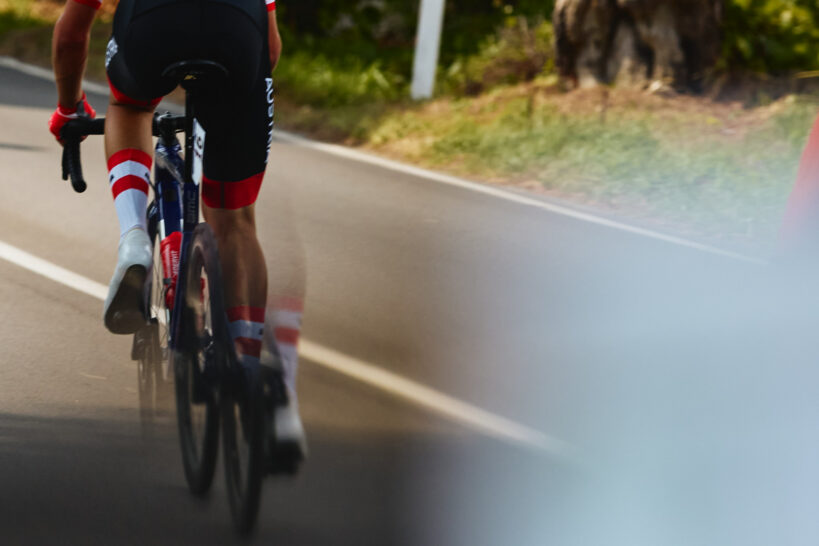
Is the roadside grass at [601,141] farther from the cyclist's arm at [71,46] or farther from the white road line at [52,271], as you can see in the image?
the cyclist's arm at [71,46]

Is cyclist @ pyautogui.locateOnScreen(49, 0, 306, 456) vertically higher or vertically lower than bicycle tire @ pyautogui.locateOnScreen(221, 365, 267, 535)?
higher

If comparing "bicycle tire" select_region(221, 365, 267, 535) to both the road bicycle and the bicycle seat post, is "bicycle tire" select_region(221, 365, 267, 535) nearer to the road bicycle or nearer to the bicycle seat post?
the road bicycle

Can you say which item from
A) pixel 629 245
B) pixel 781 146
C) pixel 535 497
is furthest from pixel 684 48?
pixel 535 497

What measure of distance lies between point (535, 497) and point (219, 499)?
109 cm

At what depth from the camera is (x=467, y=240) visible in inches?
281

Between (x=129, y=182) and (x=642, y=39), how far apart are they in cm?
885

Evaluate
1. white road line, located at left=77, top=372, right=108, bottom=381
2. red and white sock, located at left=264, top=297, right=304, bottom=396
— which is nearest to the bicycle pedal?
red and white sock, located at left=264, top=297, right=304, bottom=396

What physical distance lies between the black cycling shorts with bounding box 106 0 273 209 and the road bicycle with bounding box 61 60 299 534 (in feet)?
→ 0.18

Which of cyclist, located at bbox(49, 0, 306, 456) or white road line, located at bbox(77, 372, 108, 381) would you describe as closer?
cyclist, located at bbox(49, 0, 306, 456)

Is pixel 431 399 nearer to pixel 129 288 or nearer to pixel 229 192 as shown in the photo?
pixel 229 192

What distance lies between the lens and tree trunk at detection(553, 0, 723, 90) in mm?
11141

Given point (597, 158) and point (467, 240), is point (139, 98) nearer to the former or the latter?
point (467, 240)

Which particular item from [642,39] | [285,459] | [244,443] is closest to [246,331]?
[244,443]

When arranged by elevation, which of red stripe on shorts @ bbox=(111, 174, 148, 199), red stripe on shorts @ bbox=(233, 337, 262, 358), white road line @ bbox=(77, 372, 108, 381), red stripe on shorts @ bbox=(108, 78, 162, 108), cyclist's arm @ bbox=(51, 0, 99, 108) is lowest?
white road line @ bbox=(77, 372, 108, 381)
